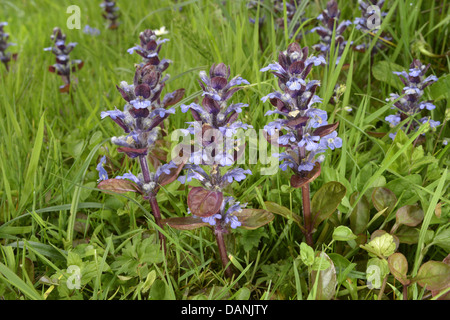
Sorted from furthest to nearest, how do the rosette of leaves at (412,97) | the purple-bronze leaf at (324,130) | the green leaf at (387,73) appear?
the green leaf at (387,73) < the rosette of leaves at (412,97) < the purple-bronze leaf at (324,130)

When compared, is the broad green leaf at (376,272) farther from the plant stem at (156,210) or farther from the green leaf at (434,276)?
the plant stem at (156,210)

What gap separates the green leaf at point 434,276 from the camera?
4.94 feet

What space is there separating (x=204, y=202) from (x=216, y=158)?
0.60ft

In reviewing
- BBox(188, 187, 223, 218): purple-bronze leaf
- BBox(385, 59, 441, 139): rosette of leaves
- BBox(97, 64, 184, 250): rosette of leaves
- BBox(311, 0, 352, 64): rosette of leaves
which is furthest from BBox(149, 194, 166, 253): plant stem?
BBox(311, 0, 352, 64): rosette of leaves

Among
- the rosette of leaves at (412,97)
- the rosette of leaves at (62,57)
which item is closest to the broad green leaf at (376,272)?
the rosette of leaves at (412,97)

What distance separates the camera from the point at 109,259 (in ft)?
6.10

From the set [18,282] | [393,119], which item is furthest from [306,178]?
[18,282]

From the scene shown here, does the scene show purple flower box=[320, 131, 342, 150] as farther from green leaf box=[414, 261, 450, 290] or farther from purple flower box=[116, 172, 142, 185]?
purple flower box=[116, 172, 142, 185]

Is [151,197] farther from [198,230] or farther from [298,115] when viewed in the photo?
[298,115]

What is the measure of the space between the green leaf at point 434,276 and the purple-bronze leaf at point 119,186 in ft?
3.73
